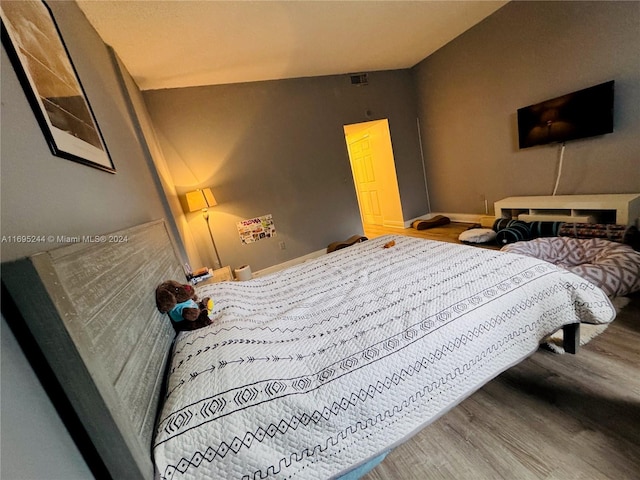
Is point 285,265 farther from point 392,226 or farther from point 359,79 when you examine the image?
point 359,79

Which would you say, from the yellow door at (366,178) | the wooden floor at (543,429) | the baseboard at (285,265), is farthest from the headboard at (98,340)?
the yellow door at (366,178)

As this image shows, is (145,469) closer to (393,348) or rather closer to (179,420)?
(179,420)

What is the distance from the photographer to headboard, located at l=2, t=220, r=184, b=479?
0.50m

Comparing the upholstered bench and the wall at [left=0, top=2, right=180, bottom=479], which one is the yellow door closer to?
the upholstered bench

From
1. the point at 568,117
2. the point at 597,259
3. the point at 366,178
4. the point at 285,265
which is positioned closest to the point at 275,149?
the point at 285,265

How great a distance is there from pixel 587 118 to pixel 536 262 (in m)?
2.62

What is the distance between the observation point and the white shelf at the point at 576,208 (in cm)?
237

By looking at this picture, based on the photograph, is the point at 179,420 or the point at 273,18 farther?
the point at 273,18

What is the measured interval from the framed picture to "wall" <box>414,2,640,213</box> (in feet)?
14.0

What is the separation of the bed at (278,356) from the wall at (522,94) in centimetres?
256

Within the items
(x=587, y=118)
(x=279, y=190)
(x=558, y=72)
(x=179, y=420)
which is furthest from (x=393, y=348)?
(x=558, y=72)

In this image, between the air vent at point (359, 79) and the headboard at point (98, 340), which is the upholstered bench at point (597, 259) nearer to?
the headboard at point (98, 340)

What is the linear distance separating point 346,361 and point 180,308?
0.80m

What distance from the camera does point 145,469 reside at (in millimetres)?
617
